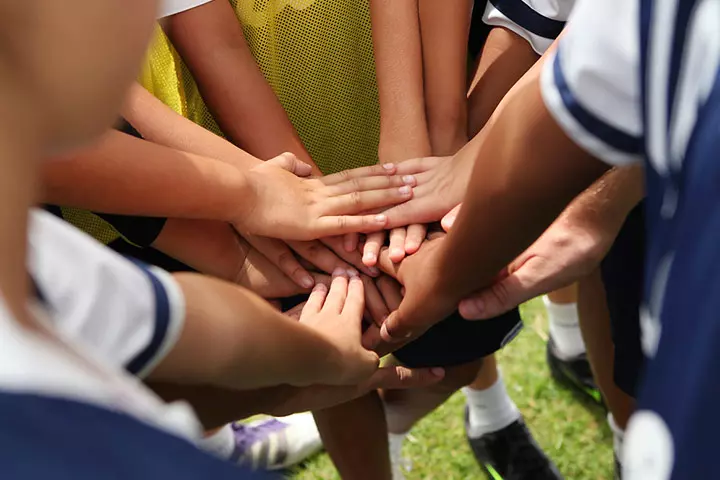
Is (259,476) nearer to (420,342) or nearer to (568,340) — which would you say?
(420,342)

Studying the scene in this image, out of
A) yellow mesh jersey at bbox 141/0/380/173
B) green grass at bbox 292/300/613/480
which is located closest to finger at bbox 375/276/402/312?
yellow mesh jersey at bbox 141/0/380/173

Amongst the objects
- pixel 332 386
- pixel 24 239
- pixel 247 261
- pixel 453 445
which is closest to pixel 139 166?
pixel 247 261

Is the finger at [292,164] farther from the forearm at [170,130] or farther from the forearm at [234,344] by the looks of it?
the forearm at [234,344]

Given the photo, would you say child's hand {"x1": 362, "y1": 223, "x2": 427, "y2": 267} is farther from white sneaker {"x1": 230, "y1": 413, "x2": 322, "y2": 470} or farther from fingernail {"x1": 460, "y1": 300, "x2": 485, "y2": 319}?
white sneaker {"x1": 230, "y1": 413, "x2": 322, "y2": 470}

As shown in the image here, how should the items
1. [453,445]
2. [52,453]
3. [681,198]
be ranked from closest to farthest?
[52,453] → [681,198] → [453,445]

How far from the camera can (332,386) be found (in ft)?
3.00

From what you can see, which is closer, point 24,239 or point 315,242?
point 24,239

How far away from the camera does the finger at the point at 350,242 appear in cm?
96

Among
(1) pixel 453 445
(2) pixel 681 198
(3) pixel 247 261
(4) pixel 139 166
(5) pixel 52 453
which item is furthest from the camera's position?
(1) pixel 453 445

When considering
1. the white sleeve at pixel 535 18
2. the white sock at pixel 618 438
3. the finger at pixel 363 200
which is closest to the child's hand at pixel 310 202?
the finger at pixel 363 200

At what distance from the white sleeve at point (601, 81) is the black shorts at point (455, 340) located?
0.52 metres

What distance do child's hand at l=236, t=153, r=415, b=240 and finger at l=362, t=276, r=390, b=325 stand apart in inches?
2.8

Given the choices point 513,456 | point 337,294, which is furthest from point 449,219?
point 513,456

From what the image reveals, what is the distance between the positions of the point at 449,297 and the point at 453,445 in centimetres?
64
